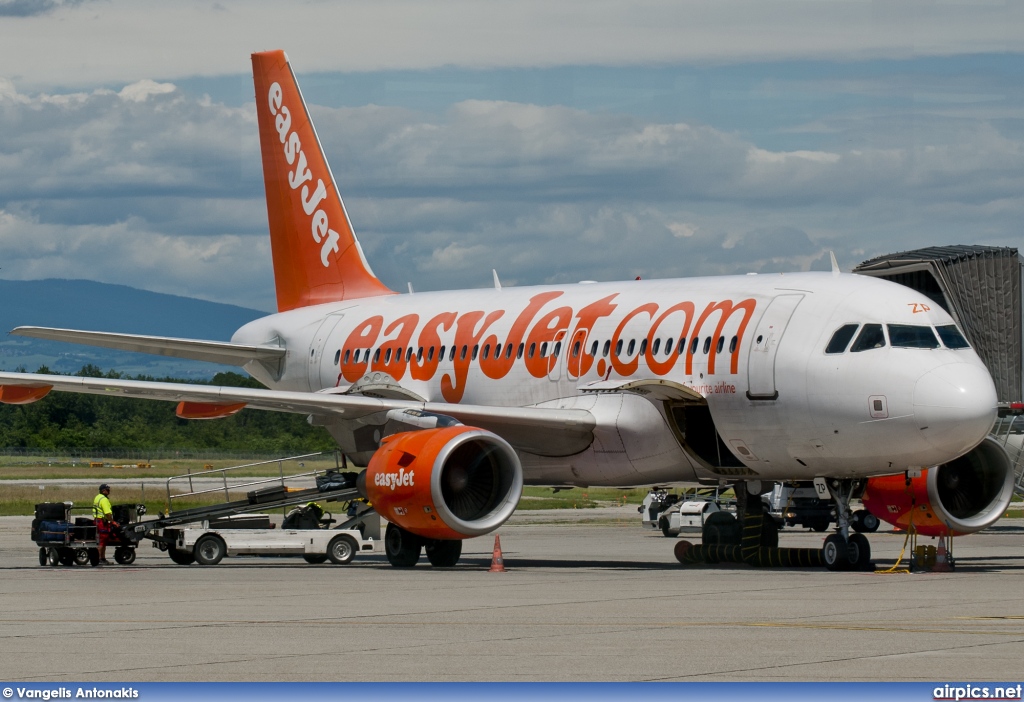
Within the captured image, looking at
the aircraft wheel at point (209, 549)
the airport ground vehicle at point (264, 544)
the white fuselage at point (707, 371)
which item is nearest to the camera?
the white fuselage at point (707, 371)

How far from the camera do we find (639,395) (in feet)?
84.8

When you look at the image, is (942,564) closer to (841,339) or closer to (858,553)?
(858,553)

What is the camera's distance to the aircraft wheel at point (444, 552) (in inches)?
1059

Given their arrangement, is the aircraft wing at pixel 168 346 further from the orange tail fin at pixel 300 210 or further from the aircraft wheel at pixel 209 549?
the aircraft wheel at pixel 209 549

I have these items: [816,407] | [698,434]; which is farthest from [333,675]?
[698,434]

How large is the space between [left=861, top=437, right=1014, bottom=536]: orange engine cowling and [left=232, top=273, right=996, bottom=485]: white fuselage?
2.51 m

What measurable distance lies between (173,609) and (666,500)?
1189 inches

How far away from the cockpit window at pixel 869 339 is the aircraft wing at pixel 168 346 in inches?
488

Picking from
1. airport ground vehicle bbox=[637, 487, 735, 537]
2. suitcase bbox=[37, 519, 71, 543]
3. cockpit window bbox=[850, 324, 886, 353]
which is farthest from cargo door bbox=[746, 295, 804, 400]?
airport ground vehicle bbox=[637, 487, 735, 537]

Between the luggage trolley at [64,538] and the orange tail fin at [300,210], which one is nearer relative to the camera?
the luggage trolley at [64,538]

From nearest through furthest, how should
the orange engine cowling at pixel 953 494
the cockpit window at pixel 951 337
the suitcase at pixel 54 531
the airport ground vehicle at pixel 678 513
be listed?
the cockpit window at pixel 951 337 < the orange engine cowling at pixel 953 494 < the suitcase at pixel 54 531 < the airport ground vehicle at pixel 678 513

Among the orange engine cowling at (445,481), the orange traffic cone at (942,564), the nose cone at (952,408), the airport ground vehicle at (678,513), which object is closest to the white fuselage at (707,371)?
the nose cone at (952,408)

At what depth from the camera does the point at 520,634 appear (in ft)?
47.8

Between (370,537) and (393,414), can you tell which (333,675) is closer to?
(393,414)
